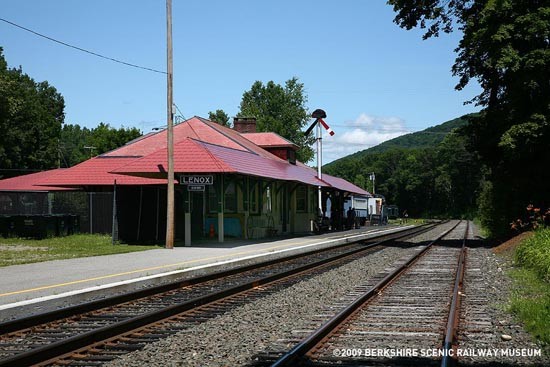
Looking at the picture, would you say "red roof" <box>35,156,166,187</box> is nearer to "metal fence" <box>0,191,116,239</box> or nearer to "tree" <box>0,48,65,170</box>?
"metal fence" <box>0,191,116,239</box>

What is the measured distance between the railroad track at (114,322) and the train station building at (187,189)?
1181 cm

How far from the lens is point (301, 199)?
4666cm

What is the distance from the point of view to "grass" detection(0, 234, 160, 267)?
18578mm

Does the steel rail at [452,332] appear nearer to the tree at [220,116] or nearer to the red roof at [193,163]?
the red roof at [193,163]

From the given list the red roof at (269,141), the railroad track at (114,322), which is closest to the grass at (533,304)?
the railroad track at (114,322)

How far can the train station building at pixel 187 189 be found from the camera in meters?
25.9

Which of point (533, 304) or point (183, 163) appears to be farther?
point (183, 163)

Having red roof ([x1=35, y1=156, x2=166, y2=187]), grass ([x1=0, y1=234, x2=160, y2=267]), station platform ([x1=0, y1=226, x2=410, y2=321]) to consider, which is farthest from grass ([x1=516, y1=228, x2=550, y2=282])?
red roof ([x1=35, y1=156, x2=166, y2=187])

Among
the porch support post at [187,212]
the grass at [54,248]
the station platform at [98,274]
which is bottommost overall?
the station platform at [98,274]

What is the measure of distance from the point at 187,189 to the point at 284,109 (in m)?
71.3

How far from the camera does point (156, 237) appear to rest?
27766 mm

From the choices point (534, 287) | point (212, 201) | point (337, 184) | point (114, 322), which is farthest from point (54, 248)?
point (337, 184)

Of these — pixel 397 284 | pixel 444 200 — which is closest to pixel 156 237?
pixel 397 284

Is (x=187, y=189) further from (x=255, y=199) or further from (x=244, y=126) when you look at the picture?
(x=244, y=126)
